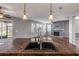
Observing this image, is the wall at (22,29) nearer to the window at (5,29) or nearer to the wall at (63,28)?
the window at (5,29)

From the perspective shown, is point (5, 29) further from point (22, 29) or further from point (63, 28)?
point (63, 28)

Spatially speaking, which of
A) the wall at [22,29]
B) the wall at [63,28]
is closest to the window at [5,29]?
the wall at [22,29]

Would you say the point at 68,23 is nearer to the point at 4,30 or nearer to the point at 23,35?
the point at 23,35

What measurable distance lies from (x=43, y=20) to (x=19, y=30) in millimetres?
1220

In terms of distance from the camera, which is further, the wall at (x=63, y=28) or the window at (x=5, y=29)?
the wall at (x=63, y=28)

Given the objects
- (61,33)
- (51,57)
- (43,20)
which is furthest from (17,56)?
(61,33)

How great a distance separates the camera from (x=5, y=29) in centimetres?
527

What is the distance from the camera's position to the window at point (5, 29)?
17.5 feet

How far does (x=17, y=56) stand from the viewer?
1.78m

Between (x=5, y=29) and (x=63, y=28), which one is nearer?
(x=5, y=29)

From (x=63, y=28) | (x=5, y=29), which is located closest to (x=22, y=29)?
(x=5, y=29)

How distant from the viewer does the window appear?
17.5ft

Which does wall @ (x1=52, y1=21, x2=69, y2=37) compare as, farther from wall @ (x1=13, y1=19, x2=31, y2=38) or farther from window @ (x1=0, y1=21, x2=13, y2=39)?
window @ (x1=0, y1=21, x2=13, y2=39)

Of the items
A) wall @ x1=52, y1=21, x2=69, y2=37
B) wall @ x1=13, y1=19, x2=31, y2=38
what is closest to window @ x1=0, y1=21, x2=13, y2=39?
wall @ x1=13, y1=19, x2=31, y2=38
